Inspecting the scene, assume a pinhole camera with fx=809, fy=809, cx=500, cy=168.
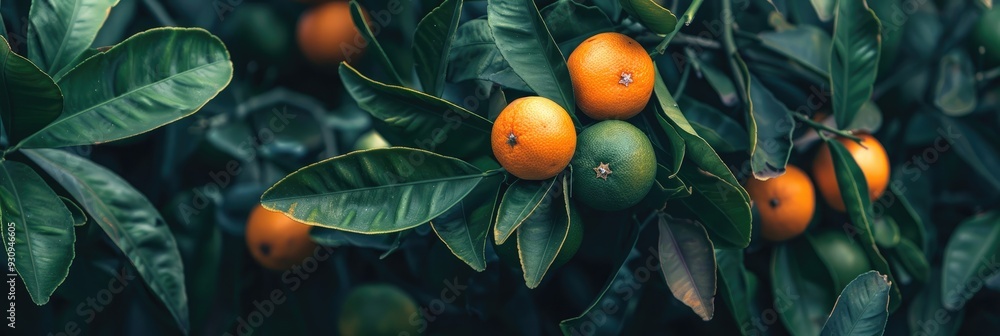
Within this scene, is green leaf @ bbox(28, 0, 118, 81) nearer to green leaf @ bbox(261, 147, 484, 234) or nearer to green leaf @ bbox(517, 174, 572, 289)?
green leaf @ bbox(261, 147, 484, 234)

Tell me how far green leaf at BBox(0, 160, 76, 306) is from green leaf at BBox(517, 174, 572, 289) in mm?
500

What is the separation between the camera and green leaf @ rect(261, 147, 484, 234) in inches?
33.5

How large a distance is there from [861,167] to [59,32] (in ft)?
3.39

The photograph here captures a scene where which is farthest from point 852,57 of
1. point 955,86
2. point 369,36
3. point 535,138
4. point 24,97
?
point 24,97

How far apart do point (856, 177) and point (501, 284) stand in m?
0.48

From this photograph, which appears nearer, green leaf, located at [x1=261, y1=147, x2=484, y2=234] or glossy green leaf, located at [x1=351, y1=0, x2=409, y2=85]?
green leaf, located at [x1=261, y1=147, x2=484, y2=234]

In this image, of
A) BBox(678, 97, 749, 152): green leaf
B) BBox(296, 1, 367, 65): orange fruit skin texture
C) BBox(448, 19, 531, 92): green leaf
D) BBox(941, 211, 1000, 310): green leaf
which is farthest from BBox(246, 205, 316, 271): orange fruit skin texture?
BBox(941, 211, 1000, 310): green leaf

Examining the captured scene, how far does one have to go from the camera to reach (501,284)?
108 centimetres

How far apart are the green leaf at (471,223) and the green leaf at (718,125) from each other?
0.27 m

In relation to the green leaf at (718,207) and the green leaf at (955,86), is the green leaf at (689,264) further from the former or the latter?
the green leaf at (955,86)

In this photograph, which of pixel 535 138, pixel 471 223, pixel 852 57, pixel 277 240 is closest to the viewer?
pixel 535 138

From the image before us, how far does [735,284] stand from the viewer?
3.48 ft

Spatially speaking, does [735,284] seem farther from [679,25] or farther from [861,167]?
[679,25]

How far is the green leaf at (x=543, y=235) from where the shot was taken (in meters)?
0.85
